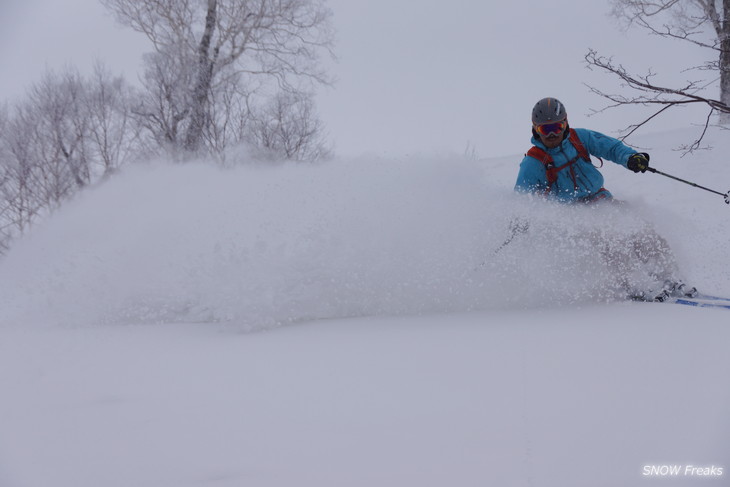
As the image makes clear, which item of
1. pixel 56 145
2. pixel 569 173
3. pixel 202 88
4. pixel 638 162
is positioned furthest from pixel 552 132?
pixel 56 145

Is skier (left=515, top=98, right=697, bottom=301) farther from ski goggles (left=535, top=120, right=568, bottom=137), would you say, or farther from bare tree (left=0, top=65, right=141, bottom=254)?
bare tree (left=0, top=65, right=141, bottom=254)

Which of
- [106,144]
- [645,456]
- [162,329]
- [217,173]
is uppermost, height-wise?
[106,144]

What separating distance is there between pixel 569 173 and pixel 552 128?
0.46m

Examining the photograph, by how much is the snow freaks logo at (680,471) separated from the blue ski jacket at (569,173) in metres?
3.10

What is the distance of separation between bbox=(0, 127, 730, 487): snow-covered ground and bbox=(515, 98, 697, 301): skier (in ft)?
0.61

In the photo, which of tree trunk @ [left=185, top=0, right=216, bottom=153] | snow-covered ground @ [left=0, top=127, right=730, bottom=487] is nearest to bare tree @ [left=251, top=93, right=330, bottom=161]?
tree trunk @ [left=185, top=0, right=216, bottom=153]

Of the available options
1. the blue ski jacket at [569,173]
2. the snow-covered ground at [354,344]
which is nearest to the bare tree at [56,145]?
the snow-covered ground at [354,344]

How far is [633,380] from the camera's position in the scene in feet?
6.94

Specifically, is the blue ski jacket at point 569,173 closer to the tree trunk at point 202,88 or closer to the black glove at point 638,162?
the black glove at point 638,162

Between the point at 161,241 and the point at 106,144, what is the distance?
12865mm

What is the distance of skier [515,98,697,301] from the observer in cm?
385

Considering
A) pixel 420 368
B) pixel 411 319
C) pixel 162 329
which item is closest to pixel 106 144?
pixel 162 329

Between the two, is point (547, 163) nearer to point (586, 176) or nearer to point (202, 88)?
point (586, 176)

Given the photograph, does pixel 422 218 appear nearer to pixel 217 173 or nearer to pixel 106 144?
pixel 217 173
